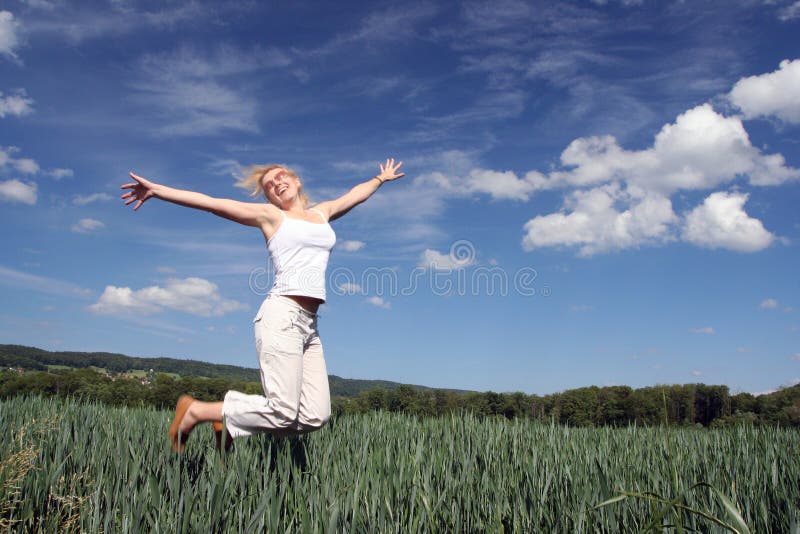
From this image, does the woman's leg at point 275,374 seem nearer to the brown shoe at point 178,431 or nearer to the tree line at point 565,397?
the brown shoe at point 178,431

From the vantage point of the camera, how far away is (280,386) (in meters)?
3.34

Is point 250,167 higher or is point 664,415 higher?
point 250,167

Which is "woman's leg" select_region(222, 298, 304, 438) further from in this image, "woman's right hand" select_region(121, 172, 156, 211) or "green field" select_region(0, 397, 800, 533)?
"woman's right hand" select_region(121, 172, 156, 211)

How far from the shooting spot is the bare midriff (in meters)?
3.48

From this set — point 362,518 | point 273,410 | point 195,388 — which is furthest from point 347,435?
point 195,388

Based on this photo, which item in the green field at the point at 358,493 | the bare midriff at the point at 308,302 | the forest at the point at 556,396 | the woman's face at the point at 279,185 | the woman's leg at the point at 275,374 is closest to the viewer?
the green field at the point at 358,493

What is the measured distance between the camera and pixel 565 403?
16453 mm

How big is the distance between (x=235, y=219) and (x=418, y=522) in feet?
7.48

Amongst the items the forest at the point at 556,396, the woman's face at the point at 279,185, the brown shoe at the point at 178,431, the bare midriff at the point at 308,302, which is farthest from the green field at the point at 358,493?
the forest at the point at 556,396

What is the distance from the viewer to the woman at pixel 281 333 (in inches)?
132

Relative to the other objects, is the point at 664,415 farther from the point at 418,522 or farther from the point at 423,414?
the point at 423,414

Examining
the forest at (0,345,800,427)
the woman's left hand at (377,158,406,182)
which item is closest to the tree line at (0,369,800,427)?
the forest at (0,345,800,427)

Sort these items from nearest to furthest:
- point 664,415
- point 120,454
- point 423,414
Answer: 1. point 664,415
2. point 120,454
3. point 423,414

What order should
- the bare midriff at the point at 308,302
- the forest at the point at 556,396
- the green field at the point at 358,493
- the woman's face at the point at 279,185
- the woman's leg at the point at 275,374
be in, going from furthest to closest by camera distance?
the forest at the point at 556,396
the woman's face at the point at 279,185
the bare midriff at the point at 308,302
the woman's leg at the point at 275,374
the green field at the point at 358,493
